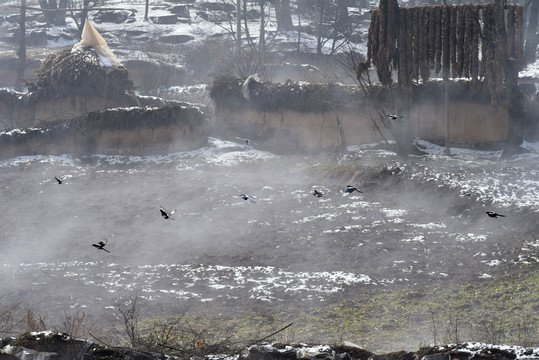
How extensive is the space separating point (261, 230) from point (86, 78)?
44.2ft

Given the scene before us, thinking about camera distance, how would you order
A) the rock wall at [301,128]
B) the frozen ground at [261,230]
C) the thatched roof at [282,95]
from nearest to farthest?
the frozen ground at [261,230], the rock wall at [301,128], the thatched roof at [282,95]

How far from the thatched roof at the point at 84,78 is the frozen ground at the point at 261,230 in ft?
17.9

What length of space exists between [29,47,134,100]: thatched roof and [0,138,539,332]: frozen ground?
5.46 meters

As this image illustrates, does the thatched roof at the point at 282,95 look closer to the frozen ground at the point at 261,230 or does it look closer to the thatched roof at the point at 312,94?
the thatched roof at the point at 312,94

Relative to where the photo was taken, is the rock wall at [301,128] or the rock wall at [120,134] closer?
the rock wall at [301,128]

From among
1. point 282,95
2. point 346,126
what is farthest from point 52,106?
point 346,126

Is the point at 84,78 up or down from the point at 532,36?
down

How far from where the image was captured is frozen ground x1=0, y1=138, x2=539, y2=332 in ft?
39.5

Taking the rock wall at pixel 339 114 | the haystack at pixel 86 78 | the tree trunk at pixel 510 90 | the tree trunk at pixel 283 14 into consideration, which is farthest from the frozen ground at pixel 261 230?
the tree trunk at pixel 283 14

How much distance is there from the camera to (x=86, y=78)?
26.0 meters

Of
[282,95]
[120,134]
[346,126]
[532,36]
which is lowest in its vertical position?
[120,134]

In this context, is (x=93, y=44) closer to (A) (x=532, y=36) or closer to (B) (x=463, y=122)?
(B) (x=463, y=122)

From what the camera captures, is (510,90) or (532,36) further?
(532,36)

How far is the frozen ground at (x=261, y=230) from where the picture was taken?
39.5 ft
